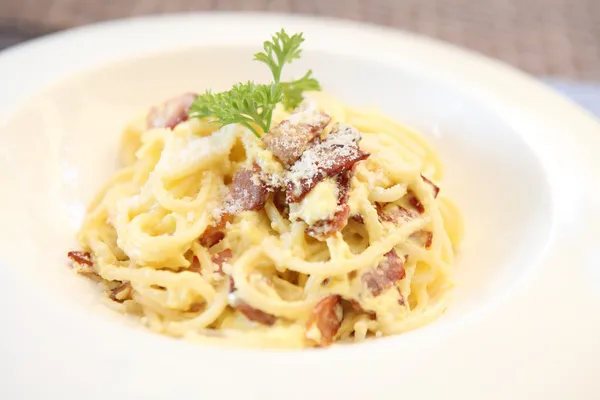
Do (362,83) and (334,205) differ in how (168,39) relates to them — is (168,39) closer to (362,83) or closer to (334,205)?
(362,83)

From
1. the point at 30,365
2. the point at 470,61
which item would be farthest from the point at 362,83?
the point at 30,365

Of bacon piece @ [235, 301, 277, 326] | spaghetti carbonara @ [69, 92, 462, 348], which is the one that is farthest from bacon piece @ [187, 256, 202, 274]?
bacon piece @ [235, 301, 277, 326]

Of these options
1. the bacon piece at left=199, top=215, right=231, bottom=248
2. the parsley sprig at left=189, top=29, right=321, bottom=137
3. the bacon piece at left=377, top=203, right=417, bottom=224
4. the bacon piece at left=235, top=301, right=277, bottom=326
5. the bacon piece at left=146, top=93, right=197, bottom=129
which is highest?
the parsley sprig at left=189, top=29, right=321, bottom=137

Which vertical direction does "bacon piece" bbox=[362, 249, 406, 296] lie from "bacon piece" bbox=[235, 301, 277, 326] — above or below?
above

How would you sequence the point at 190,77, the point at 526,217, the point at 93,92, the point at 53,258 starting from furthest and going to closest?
the point at 190,77 → the point at 93,92 → the point at 526,217 → the point at 53,258

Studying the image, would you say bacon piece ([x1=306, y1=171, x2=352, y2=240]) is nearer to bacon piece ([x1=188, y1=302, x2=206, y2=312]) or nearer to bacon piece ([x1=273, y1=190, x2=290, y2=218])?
bacon piece ([x1=273, y1=190, x2=290, y2=218])

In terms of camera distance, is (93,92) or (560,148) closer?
(560,148)

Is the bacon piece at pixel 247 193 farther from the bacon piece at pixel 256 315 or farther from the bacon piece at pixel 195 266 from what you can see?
the bacon piece at pixel 256 315
